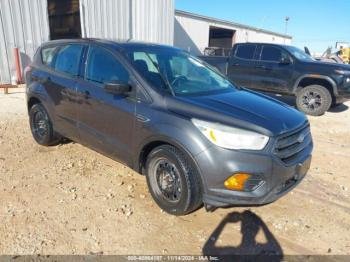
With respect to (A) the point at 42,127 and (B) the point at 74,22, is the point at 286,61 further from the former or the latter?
(B) the point at 74,22

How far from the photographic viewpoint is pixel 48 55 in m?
4.63

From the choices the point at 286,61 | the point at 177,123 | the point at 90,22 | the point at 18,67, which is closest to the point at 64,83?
the point at 177,123

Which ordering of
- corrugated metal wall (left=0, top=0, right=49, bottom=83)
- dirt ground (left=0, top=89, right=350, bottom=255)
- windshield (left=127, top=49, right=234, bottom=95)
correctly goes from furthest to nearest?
corrugated metal wall (left=0, top=0, right=49, bottom=83), windshield (left=127, top=49, right=234, bottom=95), dirt ground (left=0, top=89, right=350, bottom=255)

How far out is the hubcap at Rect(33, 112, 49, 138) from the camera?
4742mm

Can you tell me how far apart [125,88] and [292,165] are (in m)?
1.90

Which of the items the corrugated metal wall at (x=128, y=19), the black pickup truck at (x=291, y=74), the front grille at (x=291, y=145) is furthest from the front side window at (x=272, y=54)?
the corrugated metal wall at (x=128, y=19)

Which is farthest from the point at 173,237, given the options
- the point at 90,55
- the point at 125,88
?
the point at 90,55

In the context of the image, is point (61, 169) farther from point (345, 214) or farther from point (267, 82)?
point (267, 82)

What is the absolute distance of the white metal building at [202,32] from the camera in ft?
69.0

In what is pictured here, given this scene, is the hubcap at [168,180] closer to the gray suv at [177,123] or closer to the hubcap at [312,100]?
the gray suv at [177,123]

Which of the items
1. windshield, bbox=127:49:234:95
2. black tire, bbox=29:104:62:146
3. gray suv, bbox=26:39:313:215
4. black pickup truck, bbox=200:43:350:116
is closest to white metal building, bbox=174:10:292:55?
black pickup truck, bbox=200:43:350:116

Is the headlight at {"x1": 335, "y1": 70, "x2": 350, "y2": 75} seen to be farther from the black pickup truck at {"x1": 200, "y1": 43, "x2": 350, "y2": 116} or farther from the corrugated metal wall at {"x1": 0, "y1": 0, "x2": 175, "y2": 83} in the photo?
the corrugated metal wall at {"x1": 0, "y1": 0, "x2": 175, "y2": 83}

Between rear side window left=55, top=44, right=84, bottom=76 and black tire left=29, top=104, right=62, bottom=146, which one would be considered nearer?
rear side window left=55, top=44, right=84, bottom=76

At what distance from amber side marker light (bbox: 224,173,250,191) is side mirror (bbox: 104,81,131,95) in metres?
1.46
